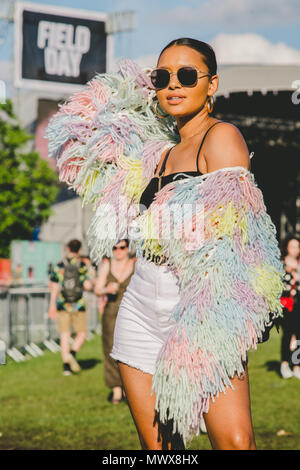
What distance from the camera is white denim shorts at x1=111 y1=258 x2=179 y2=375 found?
279 cm

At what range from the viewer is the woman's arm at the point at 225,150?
8.59 ft

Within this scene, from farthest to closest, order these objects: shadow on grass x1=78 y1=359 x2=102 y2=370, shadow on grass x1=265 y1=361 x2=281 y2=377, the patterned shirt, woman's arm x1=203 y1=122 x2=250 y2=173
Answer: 1. shadow on grass x1=78 y1=359 x2=102 y2=370
2. the patterned shirt
3. shadow on grass x1=265 y1=361 x2=281 y2=377
4. woman's arm x1=203 y1=122 x2=250 y2=173

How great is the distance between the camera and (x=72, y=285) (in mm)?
10148

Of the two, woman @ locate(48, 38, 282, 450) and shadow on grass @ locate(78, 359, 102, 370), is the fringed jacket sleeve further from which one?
shadow on grass @ locate(78, 359, 102, 370)

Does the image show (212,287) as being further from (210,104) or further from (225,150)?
(210,104)

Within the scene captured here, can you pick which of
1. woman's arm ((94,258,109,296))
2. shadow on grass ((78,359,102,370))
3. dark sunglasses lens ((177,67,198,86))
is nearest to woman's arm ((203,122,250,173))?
dark sunglasses lens ((177,67,198,86))

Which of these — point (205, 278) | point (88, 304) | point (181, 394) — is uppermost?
point (205, 278)

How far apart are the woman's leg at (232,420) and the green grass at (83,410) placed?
10.1ft

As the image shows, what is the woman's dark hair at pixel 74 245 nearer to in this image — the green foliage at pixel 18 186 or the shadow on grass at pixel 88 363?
the shadow on grass at pixel 88 363

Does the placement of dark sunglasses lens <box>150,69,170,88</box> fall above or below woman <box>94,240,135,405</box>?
above

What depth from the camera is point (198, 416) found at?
8.46 ft
